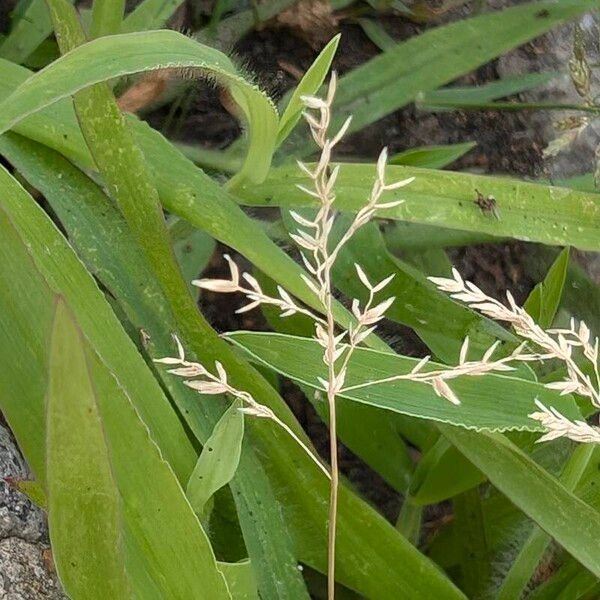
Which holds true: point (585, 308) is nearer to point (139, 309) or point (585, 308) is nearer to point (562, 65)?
point (562, 65)

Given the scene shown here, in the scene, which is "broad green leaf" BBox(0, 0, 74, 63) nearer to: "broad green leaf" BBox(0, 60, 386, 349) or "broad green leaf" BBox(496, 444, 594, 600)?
"broad green leaf" BBox(0, 60, 386, 349)

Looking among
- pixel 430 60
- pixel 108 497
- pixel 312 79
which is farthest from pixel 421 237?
pixel 108 497

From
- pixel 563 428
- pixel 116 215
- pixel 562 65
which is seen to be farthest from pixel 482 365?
pixel 562 65

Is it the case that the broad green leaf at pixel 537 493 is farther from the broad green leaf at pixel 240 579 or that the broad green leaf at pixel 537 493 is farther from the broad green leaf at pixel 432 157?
the broad green leaf at pixel 432 157

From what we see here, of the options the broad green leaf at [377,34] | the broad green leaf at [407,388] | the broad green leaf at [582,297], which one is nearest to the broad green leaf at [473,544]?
the broad green leaf at [407,388]

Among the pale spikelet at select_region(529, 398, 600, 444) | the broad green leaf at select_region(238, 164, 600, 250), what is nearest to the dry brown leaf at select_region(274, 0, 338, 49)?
the broad green leaf at select_region(238, 164, 600, 250)

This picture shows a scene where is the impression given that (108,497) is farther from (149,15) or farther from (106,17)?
(149,15)

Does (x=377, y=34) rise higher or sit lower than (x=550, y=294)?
higher
